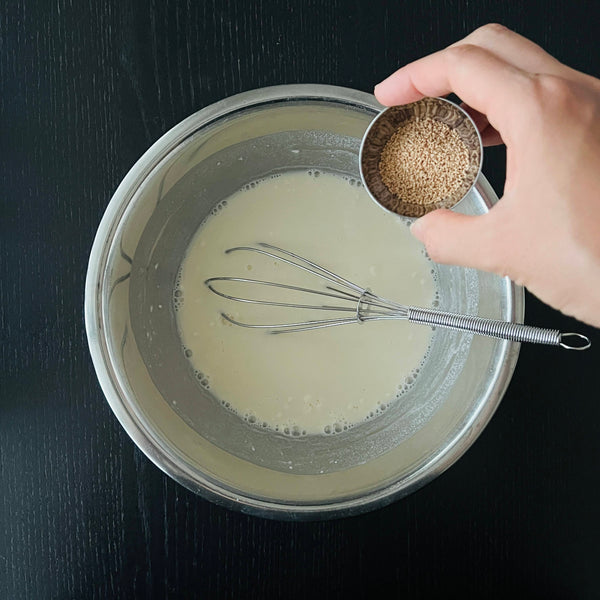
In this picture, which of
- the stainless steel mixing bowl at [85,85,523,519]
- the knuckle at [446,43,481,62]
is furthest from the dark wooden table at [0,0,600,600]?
the knuckle at [446,43,481,62]

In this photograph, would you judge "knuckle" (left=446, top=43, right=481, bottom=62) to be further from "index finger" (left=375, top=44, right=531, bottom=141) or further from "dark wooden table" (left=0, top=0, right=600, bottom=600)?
"dark wooden table" (left=0, top=0, right=600, bottom=600)

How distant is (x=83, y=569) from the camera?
91 cm

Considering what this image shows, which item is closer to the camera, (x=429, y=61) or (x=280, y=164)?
(x=429, y=61)

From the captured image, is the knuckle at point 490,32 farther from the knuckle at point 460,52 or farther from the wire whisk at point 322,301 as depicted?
the wire whisk at point 322,301

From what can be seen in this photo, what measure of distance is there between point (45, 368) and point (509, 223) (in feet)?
2.12

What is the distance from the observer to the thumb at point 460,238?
624 mm

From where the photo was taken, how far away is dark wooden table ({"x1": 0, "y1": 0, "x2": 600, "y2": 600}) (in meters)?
0.90

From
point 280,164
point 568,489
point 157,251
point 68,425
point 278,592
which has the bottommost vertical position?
point 278,592

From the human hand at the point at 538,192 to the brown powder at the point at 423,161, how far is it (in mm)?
63

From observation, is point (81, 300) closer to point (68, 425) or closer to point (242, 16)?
point (68, 425)

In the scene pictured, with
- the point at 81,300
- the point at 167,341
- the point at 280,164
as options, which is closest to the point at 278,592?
the point at 167,341

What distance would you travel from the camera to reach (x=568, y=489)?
0.91m

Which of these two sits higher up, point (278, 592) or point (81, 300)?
point (81, 300)

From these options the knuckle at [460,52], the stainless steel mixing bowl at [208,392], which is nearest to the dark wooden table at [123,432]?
the stainless steel mixing bowl at [208,392]
